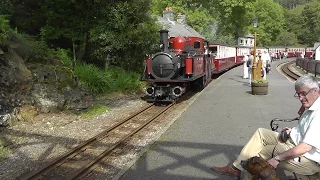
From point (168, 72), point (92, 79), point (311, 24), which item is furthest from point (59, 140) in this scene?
point (311, 24)

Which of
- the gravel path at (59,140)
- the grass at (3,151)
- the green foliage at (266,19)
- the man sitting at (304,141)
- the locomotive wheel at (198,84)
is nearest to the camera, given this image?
the man sitting at (304,141)

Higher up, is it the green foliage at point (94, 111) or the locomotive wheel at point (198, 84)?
the locomotive wheel at point (198, 84)

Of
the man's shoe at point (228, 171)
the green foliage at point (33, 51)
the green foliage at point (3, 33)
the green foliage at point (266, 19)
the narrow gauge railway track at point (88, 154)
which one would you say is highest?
the green foliage at point (266, 19)

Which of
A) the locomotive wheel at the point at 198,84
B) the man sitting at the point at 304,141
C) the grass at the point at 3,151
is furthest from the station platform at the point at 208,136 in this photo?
the grass at the point at 3,151

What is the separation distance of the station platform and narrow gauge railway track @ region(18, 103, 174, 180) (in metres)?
0.79

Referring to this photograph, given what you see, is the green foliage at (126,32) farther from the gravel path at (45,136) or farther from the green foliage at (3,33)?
the green foliage at (3,33)

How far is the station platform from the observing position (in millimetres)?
5242

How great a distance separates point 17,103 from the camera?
29.2ft

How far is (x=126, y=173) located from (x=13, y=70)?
5.70m

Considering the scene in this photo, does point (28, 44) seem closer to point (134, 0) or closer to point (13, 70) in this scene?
point (13, 70)

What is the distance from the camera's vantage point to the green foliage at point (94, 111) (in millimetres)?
9914

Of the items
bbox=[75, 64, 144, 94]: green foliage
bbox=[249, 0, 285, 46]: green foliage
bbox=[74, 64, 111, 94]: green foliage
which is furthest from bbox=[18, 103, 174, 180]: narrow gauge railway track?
bbox=[249, 0, 285, 46]: green foliage

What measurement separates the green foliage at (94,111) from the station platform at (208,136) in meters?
2.77

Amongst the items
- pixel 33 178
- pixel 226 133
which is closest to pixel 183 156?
pixel 226 133
